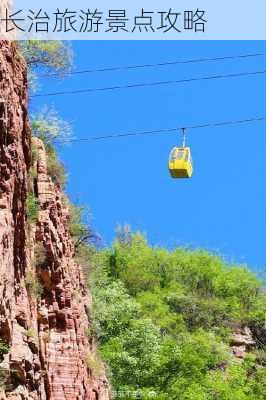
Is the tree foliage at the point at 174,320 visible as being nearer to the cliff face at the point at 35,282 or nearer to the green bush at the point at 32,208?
the cliff face at the point at 35,282

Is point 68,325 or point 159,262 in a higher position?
point 159,262

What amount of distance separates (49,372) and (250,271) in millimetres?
38061

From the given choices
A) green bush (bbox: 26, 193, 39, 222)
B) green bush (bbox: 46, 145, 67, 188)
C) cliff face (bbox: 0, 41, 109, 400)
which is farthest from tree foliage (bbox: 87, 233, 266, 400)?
green bush (bbox: 26, 193, 39, 222)

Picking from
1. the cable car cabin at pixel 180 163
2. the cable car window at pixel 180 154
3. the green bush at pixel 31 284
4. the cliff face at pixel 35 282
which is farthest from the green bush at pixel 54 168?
the cable car window at pixel 180 154

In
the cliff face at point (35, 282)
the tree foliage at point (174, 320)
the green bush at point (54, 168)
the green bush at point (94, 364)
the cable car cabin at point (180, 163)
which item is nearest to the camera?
the cliff face at point (35, 282)

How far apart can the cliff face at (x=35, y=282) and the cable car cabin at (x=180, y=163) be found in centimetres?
305

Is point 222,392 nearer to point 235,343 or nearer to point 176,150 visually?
point 235,343

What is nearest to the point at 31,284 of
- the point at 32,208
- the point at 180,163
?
the point at 32,208

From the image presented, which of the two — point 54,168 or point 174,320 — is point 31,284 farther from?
point 174,320

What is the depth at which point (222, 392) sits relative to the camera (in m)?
40.2

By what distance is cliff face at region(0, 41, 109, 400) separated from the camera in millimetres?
14109

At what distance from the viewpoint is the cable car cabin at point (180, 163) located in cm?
1723

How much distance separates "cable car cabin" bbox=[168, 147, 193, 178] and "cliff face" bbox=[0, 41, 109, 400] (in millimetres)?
3052

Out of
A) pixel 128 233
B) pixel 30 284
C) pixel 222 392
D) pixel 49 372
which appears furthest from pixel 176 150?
pixel 128 233
